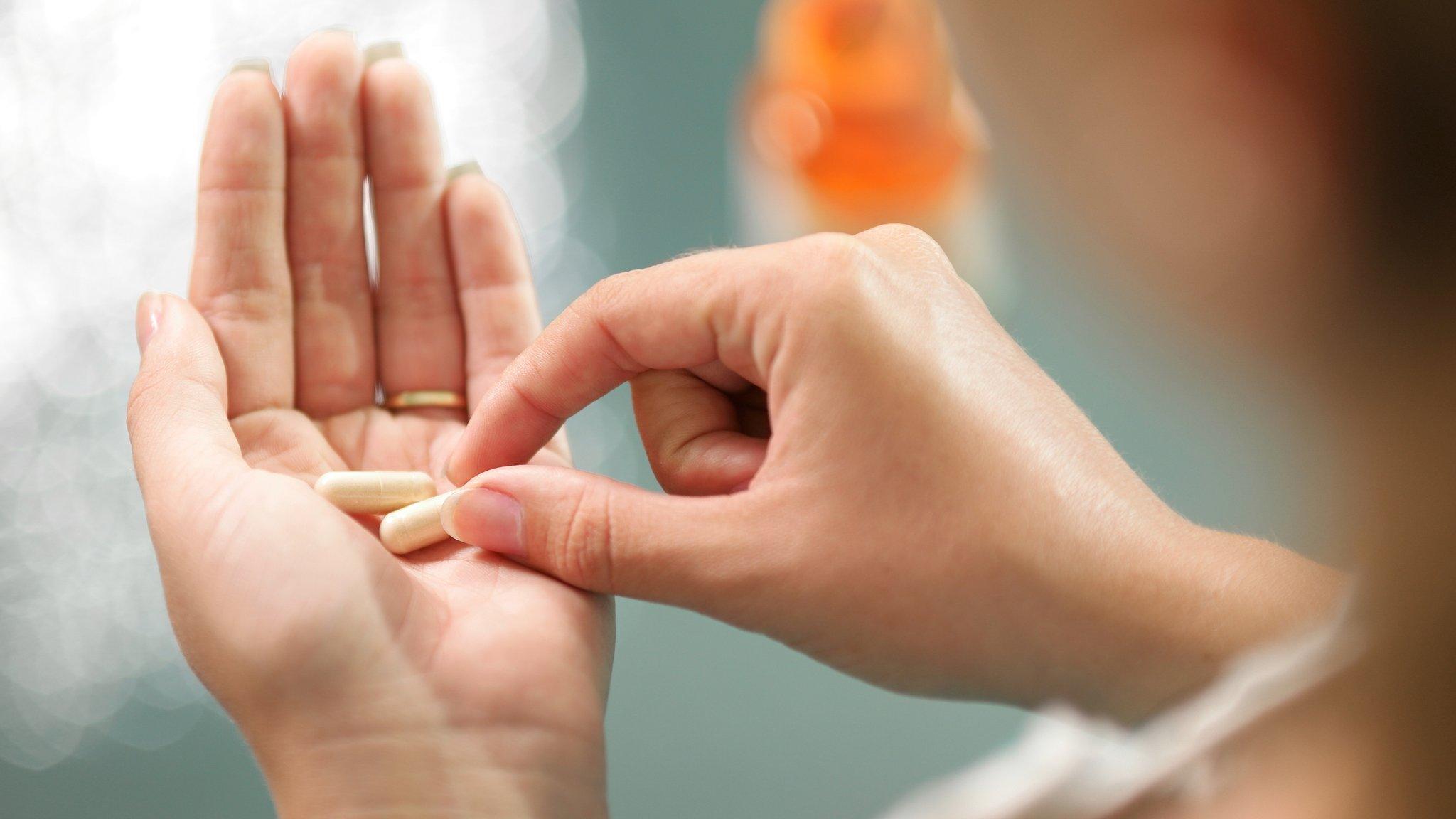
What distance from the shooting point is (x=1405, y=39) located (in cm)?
16

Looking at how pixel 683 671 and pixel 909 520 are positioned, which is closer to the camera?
pixel 909 520

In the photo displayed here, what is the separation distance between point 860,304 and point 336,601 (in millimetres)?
384

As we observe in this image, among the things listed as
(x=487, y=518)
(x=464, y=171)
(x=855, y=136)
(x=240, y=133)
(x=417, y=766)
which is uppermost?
(x=855, y=136)

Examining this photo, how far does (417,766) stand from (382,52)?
76 cm

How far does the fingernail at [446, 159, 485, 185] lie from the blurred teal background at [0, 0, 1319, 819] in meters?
0.44

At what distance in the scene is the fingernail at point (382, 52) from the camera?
1.07 metres

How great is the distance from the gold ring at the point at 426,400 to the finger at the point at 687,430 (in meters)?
0.36

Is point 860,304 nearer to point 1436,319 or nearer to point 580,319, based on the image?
point 580,319

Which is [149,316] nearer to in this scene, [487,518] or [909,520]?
[487,518]

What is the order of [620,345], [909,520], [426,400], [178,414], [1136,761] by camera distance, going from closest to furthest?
[1136,761] < [909,520] < [620,345] < [178,414] < [426,400]

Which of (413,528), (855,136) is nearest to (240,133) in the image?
(413,528)

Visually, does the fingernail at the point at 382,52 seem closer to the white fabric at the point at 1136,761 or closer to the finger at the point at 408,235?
the finger at the point at 408,235

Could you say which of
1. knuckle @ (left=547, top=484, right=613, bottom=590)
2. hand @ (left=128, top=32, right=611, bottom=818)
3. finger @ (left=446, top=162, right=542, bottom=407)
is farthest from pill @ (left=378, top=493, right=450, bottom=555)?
finger @ (left=446, top=162, right=542, bottom=407)

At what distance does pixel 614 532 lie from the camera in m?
0.67
